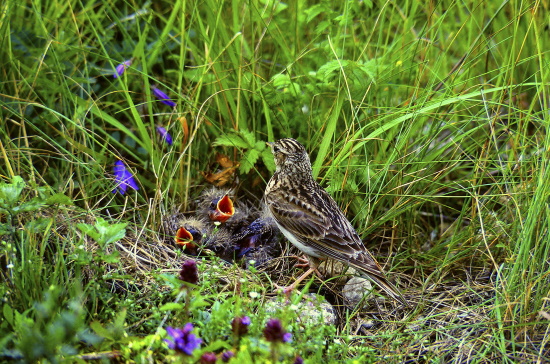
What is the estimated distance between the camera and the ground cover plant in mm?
4047

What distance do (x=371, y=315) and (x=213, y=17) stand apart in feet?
9.20

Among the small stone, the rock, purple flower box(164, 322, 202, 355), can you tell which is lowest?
the small stone

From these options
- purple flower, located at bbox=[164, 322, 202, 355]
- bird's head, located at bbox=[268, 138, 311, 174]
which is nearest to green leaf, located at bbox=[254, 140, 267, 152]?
bird's head, located at bbox=[268, 138, 311, 174]

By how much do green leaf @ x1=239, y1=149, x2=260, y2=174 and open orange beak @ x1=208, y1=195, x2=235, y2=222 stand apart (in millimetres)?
271

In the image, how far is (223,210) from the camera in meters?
5.35

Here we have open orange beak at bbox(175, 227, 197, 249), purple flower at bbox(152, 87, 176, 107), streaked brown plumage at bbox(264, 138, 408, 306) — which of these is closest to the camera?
streaked brown plumage at bbox(264, 138, 408, 306)

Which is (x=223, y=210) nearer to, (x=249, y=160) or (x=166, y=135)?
(x=249, y=160)

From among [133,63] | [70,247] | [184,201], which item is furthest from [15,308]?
[133,63]

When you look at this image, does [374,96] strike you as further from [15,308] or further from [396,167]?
[15,308]

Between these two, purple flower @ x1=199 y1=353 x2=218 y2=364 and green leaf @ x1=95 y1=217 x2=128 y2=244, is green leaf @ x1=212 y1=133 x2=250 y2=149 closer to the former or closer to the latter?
green leaf @ x1=95 y1=217 x2=128 y2=244

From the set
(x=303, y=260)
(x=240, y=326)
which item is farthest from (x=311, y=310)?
(x=240, y=326)

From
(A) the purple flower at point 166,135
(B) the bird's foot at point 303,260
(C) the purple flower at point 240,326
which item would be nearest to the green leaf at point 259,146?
(A) the purple flower at point 166,135

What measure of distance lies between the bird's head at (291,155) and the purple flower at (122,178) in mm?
1220

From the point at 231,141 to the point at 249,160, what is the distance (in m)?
0.21
